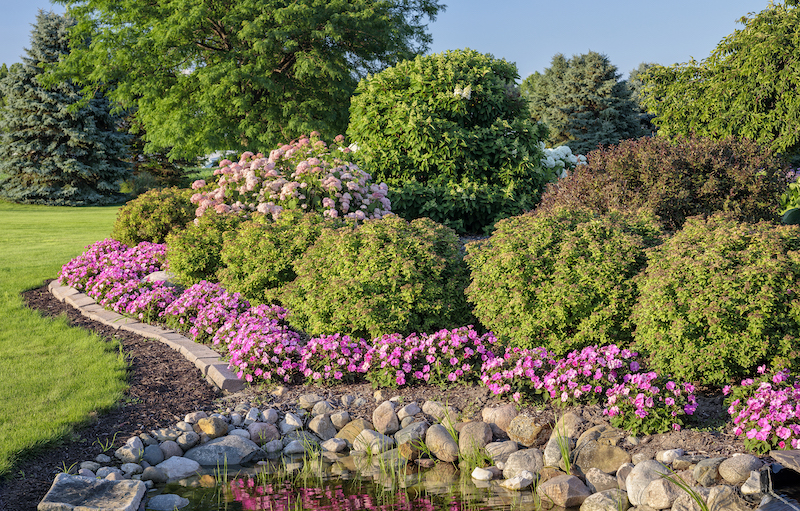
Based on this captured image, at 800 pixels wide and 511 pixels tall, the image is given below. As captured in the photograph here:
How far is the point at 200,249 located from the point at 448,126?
366 cm

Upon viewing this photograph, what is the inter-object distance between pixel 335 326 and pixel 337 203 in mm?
2843

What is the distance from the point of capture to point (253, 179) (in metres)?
7.71

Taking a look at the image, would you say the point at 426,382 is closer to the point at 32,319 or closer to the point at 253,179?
the point at 253,179

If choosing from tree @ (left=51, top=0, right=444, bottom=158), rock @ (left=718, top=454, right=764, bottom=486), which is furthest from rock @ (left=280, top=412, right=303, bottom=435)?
tree @ (left=51, top=0, right=444, bottom=158)

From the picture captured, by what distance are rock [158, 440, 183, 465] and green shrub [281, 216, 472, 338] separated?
145 cm

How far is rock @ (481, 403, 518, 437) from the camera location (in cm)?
401

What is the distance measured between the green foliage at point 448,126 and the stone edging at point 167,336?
3737 millimetres

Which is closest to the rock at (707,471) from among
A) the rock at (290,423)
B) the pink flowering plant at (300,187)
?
the rock at (290,423)

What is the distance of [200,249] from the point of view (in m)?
7.27

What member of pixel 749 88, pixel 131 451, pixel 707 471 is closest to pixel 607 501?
pixel 707 471

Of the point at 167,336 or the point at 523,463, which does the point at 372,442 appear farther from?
the point at 167,336

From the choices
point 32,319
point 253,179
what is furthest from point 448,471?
point 32,319

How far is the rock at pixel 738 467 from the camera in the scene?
3.07 m

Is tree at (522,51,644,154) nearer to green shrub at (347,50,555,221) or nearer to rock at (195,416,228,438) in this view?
green shrub at (347,50,555,221)
